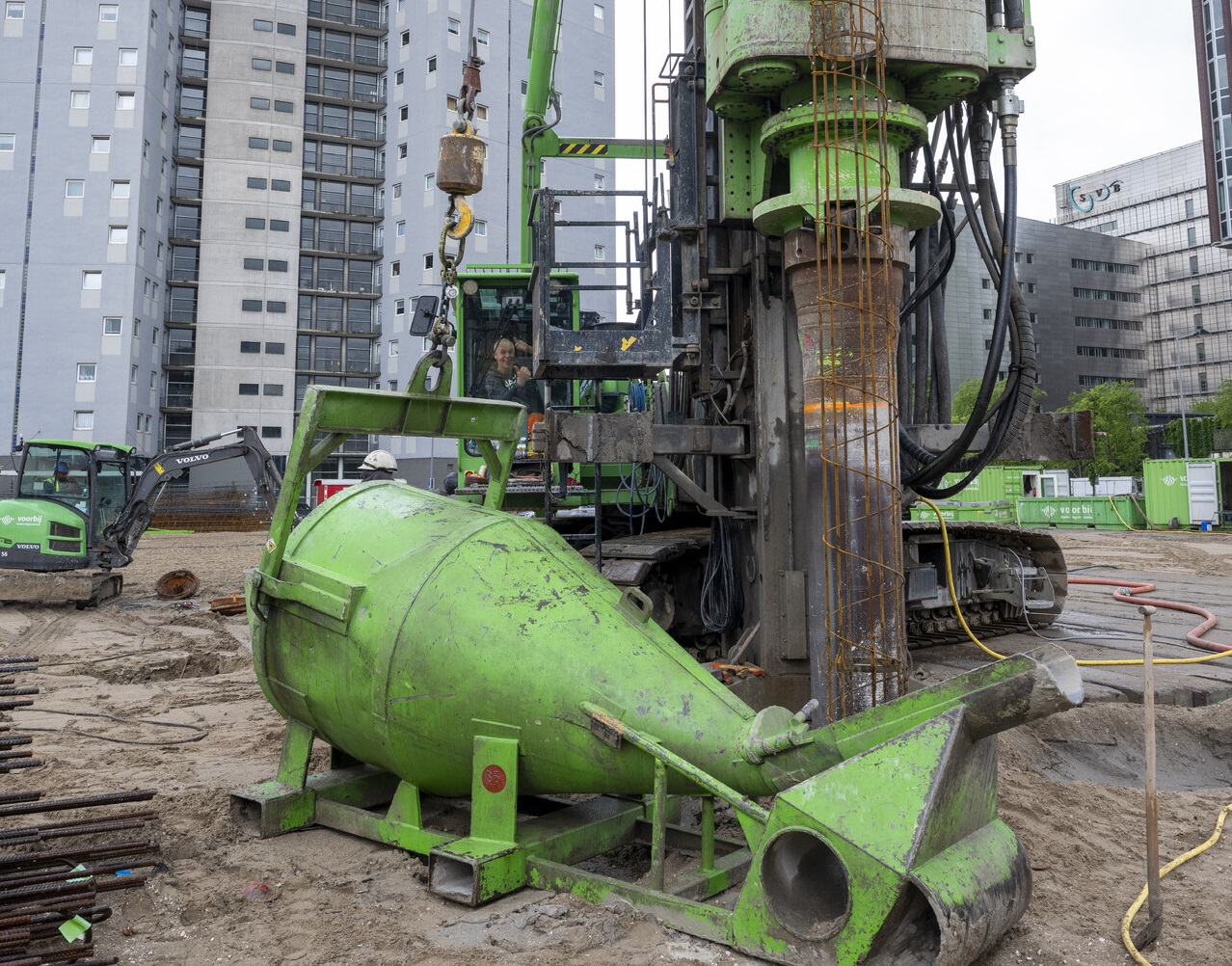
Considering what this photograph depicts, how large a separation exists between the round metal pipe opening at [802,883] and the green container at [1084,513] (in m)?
32.0

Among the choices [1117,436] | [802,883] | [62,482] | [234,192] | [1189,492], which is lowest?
[802,883]

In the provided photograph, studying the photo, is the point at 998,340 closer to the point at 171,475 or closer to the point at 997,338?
the point at 997,338

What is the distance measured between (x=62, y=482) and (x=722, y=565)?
41.8 ft

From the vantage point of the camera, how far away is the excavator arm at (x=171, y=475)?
15.5m

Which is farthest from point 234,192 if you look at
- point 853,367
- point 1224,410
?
point 1224,410

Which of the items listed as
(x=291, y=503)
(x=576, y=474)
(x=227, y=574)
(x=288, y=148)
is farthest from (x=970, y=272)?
(x=291, y=503)

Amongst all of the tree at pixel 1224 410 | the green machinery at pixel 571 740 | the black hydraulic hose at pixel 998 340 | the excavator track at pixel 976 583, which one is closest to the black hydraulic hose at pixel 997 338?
the black hydraulic hose at pixel 998 340

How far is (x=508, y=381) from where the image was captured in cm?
962

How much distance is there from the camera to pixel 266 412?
49.3 metres

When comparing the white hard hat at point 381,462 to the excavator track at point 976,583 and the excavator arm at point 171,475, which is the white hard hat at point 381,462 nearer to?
the excavator track at point 976,583

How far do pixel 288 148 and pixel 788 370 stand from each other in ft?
165

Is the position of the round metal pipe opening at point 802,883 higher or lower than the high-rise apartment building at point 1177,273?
lower

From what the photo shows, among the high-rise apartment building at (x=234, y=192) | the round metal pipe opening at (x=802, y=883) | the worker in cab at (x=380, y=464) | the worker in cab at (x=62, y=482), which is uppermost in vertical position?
the high-rise apartment building at (x=234, y=192)

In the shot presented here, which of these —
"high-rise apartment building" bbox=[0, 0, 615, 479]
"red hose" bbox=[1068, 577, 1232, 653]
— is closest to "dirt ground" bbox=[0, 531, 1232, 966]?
"red hose" bbox=[1068, 577, 1232, 653]
